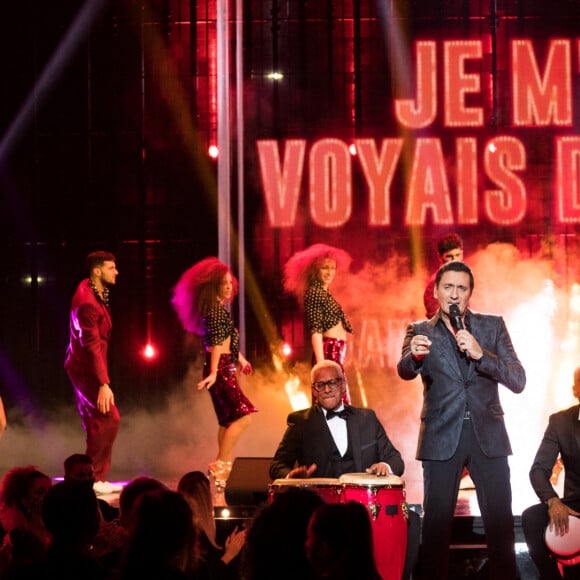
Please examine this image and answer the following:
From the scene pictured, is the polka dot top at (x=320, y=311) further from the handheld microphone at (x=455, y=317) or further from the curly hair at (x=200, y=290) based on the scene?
the handheld microphone at (x=455, y=317)

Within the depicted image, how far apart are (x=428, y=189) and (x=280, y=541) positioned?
7427 mm

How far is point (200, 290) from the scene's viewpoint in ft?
30.7

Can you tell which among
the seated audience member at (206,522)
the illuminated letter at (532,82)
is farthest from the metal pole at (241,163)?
the seated audience member at (206,522)

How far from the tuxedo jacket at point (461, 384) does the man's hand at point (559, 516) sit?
0.45 m

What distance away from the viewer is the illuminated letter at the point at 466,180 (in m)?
10.8

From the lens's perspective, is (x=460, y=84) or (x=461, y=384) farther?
(x=460, y=84)

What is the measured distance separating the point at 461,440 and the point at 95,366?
3915 mm

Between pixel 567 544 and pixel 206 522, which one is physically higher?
pixel 206 522

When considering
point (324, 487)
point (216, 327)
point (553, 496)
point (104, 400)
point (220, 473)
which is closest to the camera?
point (324, 487)

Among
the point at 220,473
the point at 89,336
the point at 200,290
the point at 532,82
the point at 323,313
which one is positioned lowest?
the point at 220,473

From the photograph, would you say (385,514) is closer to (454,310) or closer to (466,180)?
(454,310)

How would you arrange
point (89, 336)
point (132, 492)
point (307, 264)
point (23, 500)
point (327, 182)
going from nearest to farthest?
point (132, 492) → point (23, 500) → point (89, 336) → point (307, 264) → point (327, 182)

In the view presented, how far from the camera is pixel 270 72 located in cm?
1095

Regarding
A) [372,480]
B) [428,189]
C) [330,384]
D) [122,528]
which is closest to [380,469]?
[372,480]
